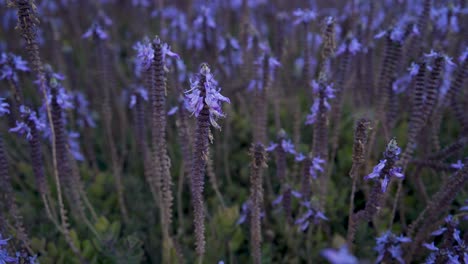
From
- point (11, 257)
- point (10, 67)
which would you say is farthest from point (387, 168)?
point (10, 67)

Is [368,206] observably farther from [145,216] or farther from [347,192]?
[145,216]

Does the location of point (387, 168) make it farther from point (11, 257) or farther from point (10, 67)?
point (10, 67)

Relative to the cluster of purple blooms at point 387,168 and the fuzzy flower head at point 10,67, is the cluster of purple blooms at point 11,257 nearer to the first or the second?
the fuzzy flower head at point 10,67

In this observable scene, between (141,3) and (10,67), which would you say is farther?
(141,3)

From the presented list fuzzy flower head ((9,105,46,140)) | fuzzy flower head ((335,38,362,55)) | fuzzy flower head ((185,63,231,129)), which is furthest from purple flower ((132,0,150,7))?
fuzzy flower head ((185,63,231,129))

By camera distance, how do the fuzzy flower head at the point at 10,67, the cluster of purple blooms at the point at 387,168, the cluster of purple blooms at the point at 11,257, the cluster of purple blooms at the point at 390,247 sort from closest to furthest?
the cluster of purple blooms at the point at 387,168 → the cluster of purple blooms at the point at 11,257 → the cluster of purple blooms at the point at 390,247 → the fuzzy flower head at the point at 10,67

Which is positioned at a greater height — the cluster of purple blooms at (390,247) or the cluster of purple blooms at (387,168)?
the cluster of purple blooms at (387,168)

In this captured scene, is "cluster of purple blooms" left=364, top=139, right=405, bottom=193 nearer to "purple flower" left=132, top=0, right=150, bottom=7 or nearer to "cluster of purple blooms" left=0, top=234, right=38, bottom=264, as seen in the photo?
"cluster of purple blooms" left=0, top=234, right=38, bottom=264

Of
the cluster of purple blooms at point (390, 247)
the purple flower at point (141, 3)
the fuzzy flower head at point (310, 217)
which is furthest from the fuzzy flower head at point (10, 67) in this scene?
the cluster of purple blooms at point (390, 247)

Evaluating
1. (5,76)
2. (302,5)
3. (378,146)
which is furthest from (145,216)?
(302,5)

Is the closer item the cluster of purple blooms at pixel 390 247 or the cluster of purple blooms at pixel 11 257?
the cluster of purple blooms at pixel 11 257

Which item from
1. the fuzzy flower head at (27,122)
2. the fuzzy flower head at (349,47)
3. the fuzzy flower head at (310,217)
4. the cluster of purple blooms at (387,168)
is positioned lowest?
the fuzzy flower head at (310,217)

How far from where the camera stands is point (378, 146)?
14.6 feet

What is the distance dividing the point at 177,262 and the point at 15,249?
1071 millimetres
